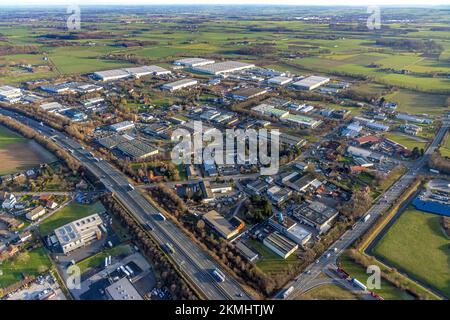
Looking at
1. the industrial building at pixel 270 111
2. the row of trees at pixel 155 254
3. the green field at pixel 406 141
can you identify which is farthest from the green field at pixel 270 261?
the industrial building at pixel 270 111

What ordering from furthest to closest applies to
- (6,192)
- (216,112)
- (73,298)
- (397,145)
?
(216,112)
(397,145)
(6,192)
(73,298)

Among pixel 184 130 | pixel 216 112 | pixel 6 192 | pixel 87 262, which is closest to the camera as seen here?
pixel 87 262

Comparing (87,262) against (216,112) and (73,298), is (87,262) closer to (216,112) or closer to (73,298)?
(73,298)

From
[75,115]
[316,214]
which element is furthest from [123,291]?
[75,115]

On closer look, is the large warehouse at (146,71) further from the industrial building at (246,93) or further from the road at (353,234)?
the road at (353,234)

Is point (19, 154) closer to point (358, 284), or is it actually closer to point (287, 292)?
point (287, 292)

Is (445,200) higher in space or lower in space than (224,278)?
higher

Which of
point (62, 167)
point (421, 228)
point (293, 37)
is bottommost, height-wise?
point (421, 228)

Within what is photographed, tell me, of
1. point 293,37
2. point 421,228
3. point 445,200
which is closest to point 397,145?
point 445,200
